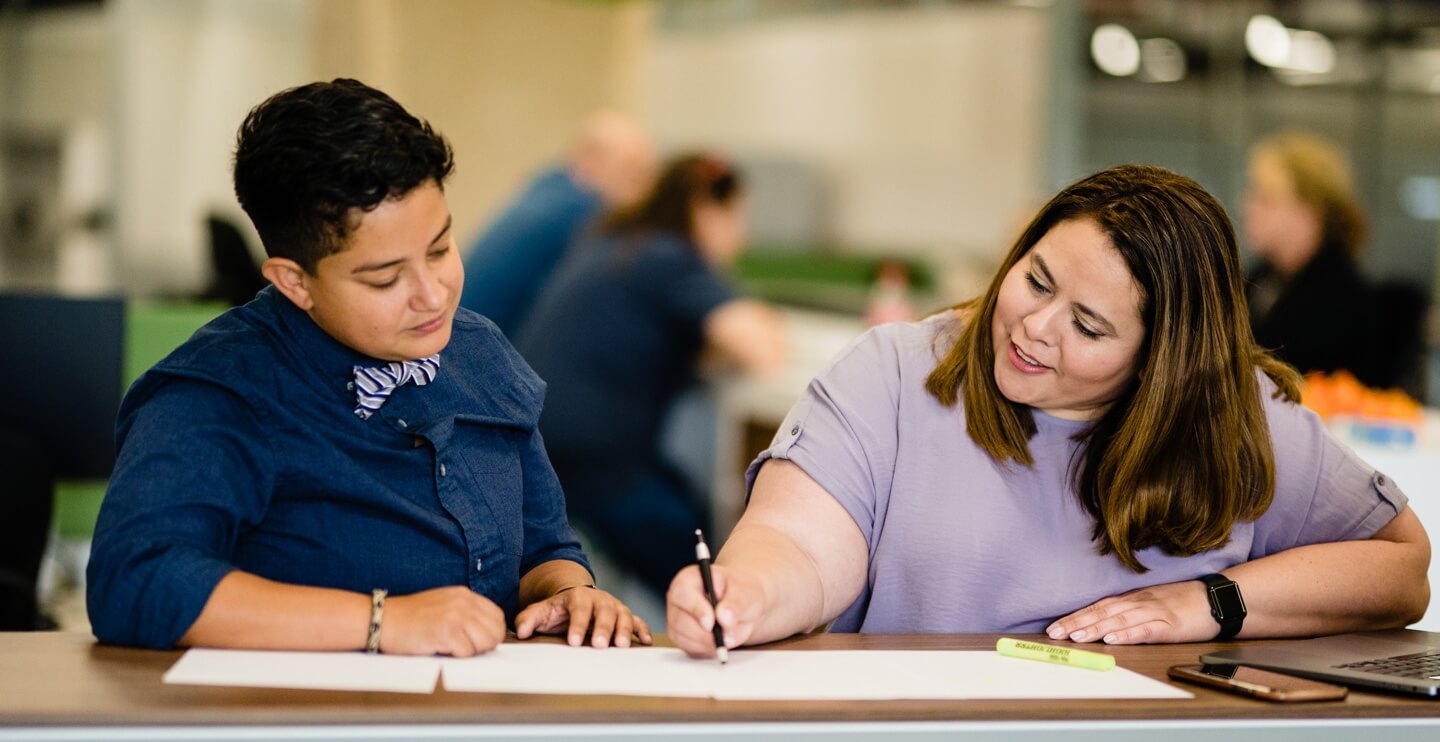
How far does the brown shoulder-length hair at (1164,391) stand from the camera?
1.71m

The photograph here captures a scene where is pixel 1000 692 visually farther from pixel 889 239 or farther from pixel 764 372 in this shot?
pixel 889 239

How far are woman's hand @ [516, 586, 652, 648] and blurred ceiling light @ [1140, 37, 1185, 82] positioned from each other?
6.92 meters

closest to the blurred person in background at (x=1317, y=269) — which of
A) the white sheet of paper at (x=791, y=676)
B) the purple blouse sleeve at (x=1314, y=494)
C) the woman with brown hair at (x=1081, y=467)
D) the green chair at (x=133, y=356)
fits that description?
the purple blouse sleeve at (x=1314, y=494)

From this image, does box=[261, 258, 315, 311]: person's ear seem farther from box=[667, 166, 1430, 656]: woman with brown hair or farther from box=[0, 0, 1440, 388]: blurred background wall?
box=[0, 0, 1440, 388]: blurred background wall

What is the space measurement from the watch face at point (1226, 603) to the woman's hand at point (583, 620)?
0.67 meters

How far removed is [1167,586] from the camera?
5.65 ft

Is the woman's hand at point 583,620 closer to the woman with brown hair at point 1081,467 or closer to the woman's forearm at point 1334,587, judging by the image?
the woman with brown hair at point 1081,467

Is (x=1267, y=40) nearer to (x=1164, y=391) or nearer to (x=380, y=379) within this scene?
(x=1164, y=391)

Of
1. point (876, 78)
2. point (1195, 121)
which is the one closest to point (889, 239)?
point (876, 78)

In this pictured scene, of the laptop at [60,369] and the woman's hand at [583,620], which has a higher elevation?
the woman's hand at [583,620]

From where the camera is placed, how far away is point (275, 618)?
4.31 ft

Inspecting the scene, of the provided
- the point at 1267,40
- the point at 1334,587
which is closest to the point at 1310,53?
the point at 1267,40

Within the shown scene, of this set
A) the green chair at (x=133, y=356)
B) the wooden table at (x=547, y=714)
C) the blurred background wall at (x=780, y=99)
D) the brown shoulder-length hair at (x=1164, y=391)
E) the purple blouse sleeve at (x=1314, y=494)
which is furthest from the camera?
the blurred background wall at (x=780, y=99)

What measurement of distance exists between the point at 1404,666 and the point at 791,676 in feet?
2.25
